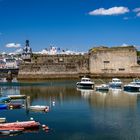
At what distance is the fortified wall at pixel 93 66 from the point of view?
220 feet

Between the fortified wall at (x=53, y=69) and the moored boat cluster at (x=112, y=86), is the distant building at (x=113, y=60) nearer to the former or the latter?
the fortified wall at (x=53, y=69)

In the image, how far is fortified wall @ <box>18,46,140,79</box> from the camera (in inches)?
2640

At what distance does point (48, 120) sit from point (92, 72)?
4416 centimetres

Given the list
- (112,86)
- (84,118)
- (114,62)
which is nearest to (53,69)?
(114,62)

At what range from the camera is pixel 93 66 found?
6781 centimetres

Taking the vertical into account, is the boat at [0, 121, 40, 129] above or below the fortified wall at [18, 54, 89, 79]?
below

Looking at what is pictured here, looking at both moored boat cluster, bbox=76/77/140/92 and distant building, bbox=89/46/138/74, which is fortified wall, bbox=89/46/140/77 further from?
moored boat cluster, bbox=76/77/140/92

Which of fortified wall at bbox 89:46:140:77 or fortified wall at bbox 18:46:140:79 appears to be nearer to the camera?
fortified wall at bbox 89:46:140:77

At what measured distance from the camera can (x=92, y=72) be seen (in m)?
67.9

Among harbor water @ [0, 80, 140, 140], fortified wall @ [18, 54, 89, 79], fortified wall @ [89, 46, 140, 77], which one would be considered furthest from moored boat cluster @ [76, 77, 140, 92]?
fortified wall @ [18, 54, 89, 79]

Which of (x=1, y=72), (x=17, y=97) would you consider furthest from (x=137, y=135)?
(x=1, y=72)

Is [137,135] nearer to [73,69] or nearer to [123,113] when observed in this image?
[123,113]

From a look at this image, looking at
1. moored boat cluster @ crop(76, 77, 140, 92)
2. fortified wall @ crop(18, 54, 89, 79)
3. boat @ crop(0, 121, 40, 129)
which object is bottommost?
boat @ crop(0, 121, 40, 129)

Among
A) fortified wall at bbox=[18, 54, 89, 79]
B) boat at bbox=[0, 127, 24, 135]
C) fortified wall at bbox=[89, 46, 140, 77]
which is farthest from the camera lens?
fortified wall at bbox=[18, 54, 89, 79]
